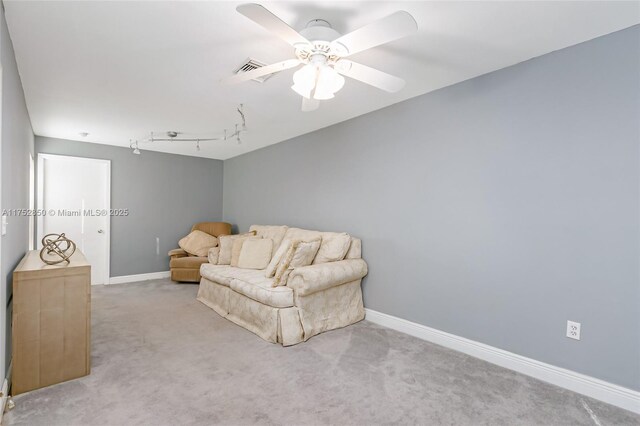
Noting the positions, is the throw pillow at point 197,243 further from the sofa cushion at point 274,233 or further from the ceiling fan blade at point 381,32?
the ceiling fan blade at point 381,32

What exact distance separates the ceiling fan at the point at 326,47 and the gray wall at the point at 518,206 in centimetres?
109

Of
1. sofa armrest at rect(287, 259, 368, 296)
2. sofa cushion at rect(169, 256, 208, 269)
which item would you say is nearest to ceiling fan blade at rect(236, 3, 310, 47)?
sofa armrest at rect(287, 259, 368, 296)

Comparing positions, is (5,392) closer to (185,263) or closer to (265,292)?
(265,292)

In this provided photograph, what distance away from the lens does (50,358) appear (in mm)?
2143

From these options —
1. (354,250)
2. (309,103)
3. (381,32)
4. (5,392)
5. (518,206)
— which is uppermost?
(381,32)

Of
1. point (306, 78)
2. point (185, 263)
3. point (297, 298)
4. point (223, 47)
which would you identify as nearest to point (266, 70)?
point (306, 78)

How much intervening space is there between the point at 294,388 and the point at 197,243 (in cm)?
381

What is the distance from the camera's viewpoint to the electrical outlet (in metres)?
2.12

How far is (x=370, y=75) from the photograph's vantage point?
199cm

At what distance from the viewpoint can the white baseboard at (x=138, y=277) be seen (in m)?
5.14

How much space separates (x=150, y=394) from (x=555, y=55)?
3.59m

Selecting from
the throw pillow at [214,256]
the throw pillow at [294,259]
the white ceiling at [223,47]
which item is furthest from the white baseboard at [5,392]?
the throw pillow at [214,256]

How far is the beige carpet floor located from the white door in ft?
8.12

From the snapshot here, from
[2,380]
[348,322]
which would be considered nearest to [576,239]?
[348,322]
